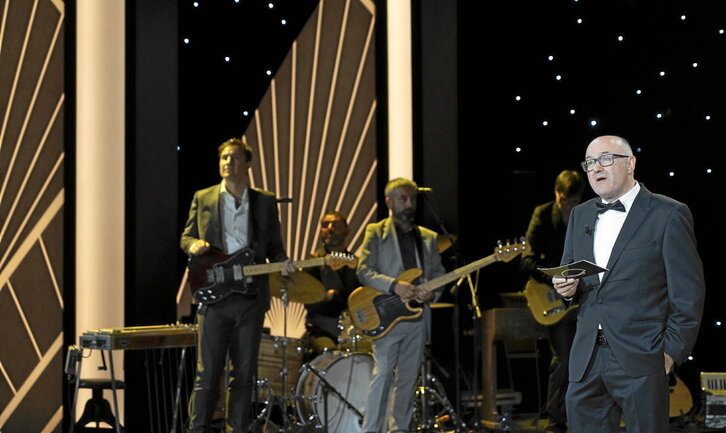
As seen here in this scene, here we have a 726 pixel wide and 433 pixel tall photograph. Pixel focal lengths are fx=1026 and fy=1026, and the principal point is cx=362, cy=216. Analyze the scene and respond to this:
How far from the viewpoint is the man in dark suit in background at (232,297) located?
606cm

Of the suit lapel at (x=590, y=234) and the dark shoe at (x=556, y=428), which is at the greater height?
the suit lapel at (x=590, y=234)

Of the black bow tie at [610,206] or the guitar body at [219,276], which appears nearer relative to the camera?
the black bow tie at [610,206]

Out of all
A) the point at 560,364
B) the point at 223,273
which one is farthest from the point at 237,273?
the point at 560,364

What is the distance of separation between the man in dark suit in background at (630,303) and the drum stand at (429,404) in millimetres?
2916

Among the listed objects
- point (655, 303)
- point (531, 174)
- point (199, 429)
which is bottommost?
point (199, 429)

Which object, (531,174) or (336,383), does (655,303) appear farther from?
(531,174)

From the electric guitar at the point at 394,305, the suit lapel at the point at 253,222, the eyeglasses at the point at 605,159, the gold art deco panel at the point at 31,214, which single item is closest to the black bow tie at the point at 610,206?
the eyeglasses at the point at 605,159

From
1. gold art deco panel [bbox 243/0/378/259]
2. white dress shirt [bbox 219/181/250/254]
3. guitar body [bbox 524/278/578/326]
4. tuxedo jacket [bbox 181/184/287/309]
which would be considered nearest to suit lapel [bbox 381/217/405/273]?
tuxedo jacket [bbox 181/184/287/309]

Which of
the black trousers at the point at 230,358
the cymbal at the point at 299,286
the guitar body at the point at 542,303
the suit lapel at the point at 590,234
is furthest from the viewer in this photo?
the guitar body at the point at 542,303

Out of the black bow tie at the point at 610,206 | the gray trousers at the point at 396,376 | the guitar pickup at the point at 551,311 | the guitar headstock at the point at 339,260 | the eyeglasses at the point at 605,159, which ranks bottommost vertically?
the gray trousers at the point at 396,376

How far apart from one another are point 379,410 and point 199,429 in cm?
112

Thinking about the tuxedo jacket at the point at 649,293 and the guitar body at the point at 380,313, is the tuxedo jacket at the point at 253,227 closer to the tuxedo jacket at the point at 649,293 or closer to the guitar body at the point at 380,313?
the guitar body at the point at 380,313

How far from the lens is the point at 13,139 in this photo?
24.2 ft

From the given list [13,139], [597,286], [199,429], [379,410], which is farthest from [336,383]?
[597,286]
